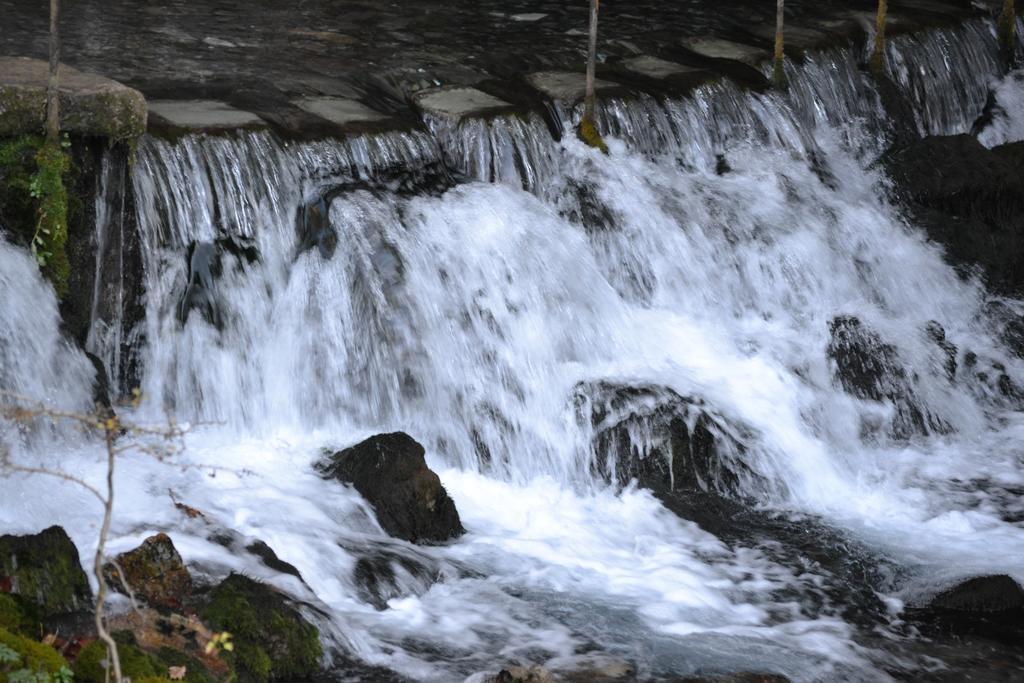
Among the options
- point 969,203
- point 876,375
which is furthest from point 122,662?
point 969,203

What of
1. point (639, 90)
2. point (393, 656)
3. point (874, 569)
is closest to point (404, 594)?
point (393, 656)

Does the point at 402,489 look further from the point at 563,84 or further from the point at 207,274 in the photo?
the point at 563,84

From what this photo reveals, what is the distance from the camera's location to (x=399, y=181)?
9.71m

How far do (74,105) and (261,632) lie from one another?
3.48 metres

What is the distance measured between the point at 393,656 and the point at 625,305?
176 inches

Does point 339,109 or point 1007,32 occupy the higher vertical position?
point 1007,32

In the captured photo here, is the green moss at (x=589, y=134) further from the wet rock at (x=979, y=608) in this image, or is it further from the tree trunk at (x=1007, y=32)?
the tree trunk at (x=1007, y=32)

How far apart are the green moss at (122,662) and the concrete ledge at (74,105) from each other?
345 cm

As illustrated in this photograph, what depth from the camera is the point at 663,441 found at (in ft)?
28.3

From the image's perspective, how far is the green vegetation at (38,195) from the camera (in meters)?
7.58

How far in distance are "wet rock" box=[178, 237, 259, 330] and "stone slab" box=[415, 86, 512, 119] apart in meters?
2.32

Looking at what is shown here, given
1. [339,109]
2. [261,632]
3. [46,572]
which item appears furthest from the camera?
[339,109]

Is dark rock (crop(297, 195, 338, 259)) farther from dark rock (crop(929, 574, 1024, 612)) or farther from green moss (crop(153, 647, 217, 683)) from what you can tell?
dark rock (crop(929, 574, 1024, 612))

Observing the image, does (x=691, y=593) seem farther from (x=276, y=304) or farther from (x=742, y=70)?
(x=742, y=70)
